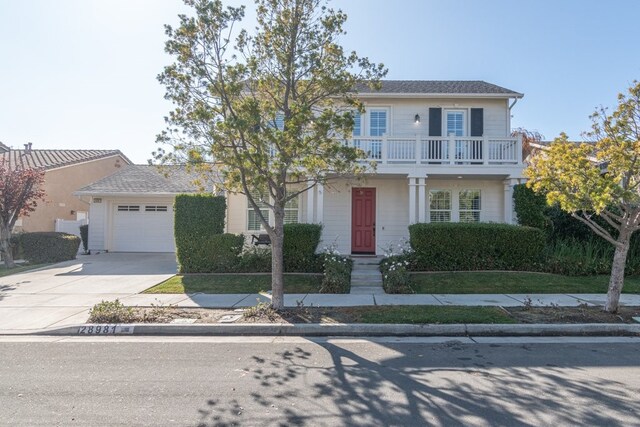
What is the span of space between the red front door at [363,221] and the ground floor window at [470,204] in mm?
3362

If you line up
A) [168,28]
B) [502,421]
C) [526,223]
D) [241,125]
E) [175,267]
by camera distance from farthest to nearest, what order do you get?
1. [175,267]
2. [526,223]
3. [168,28]
4. [241,125]
5. [502,421]

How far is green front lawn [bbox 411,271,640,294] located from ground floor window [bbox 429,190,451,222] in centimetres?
410

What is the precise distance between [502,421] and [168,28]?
7.92 meters

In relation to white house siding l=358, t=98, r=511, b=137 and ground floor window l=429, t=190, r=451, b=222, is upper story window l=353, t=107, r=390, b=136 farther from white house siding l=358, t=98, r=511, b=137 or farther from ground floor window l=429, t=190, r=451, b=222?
ground floor window l=429, t=190, r=451, b=222

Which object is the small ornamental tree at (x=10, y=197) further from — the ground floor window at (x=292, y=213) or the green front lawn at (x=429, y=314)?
the green front lawn at (x=429, y=314)

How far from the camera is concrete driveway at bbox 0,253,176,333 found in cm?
766

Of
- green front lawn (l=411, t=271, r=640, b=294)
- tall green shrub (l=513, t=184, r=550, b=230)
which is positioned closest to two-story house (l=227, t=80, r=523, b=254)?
tall green shrub (l=513, t=184, r=550, b=230)

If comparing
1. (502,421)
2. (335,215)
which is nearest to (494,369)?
(502,421)

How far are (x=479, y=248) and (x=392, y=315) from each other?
5.47 metres

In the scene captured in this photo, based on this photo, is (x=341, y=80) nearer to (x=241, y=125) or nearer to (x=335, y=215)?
(x=241, y=125)

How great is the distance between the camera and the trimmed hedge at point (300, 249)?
468 inches

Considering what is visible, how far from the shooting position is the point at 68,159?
22.2 m

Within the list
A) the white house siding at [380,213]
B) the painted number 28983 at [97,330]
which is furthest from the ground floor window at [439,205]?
the painted number 28983 at [97,330]

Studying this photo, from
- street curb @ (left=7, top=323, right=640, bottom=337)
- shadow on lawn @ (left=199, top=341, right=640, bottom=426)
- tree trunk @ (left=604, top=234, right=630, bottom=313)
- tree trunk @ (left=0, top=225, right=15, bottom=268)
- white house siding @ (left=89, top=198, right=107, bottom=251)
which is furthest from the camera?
white house siding @ (left=89, top=198, right=107, bottom=251)
